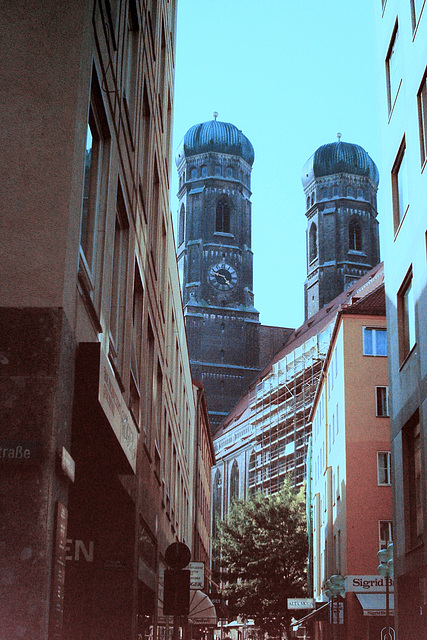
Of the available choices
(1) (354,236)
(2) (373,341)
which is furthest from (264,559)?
(1) (354,236)

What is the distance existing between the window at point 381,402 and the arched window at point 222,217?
73325mm

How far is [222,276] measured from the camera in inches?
4008

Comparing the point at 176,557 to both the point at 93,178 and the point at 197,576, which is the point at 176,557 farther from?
the point at 197,576

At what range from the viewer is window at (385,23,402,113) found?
64.0 ft

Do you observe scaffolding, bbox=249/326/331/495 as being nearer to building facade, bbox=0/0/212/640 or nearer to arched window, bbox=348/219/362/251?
arched window, bbox=348/219/362/251

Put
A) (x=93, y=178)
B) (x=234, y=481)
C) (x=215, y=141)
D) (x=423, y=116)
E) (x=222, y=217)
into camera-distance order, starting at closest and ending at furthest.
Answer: (x=93, y=178)
(x=423, y=116)
(x=234, y=481)
(x=222, y=217)
(x=215, y=141)

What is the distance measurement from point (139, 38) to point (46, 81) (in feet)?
20.1

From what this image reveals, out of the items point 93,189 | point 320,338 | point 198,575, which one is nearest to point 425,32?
point 93,189

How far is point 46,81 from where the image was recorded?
7.41 metres

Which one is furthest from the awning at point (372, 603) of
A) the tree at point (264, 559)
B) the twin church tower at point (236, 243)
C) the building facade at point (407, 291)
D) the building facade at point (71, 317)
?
the twin church tower at point (236, 243)

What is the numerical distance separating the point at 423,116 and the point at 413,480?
6288 millimetres

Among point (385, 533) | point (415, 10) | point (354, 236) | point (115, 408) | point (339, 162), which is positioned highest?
point (339, 162)

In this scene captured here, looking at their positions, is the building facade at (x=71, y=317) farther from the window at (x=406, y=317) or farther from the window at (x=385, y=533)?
the window at (x=385, y=533)

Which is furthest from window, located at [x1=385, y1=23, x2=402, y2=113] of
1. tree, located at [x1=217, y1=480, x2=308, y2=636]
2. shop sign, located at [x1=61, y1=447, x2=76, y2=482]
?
tree, located at [x1=217, y1=480, x2=308, y2=636]
